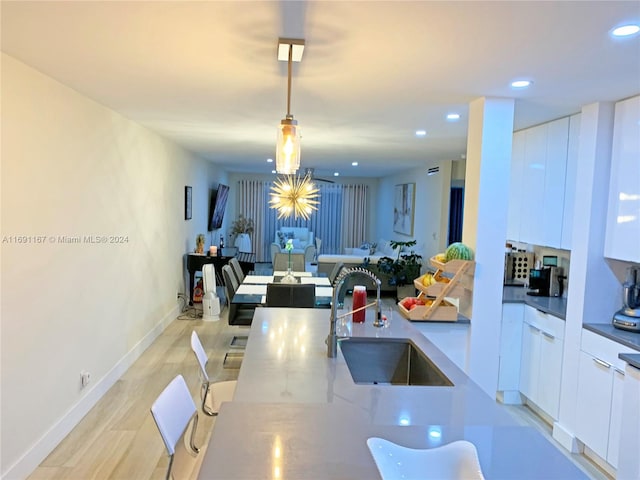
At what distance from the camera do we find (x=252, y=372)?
6.14ft

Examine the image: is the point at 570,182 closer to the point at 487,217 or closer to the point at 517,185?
the point at 517,185

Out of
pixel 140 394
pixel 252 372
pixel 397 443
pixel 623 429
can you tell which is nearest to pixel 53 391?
pixel 140 394

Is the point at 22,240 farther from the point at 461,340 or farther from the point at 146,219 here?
the point at 461,340

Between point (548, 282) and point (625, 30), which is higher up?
point (625, 30)

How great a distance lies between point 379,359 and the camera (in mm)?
2441

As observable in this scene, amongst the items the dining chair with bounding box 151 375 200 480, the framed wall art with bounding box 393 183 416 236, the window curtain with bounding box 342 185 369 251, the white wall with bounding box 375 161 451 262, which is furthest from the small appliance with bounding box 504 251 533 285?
the window curtain with bounding box 342 185 369 251

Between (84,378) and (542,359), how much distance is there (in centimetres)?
344

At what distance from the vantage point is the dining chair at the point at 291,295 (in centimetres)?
406

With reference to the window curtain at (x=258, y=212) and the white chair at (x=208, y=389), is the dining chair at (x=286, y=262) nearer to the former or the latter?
the white chair at (x=208, y=389)

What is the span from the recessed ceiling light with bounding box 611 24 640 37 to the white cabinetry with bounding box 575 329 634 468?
1.73m

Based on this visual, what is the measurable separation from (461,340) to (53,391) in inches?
107

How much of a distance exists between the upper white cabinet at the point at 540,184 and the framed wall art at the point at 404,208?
14.7 ft

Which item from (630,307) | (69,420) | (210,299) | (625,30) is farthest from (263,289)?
(625,30)

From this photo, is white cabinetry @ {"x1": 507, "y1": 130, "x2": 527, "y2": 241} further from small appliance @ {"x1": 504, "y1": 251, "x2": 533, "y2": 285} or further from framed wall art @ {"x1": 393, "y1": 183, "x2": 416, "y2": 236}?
framed wall art @ {"x1": 393, "y1": 183, "x2": 416, "y2": 236}
